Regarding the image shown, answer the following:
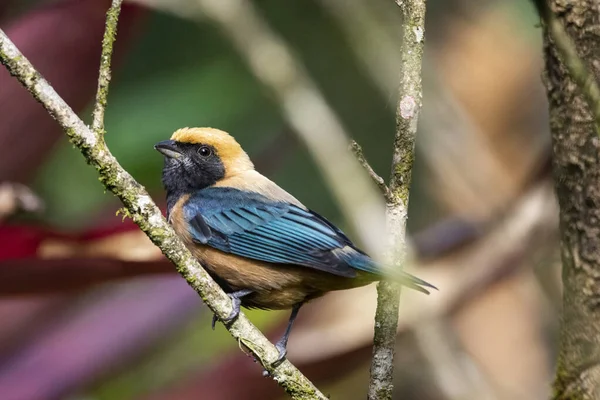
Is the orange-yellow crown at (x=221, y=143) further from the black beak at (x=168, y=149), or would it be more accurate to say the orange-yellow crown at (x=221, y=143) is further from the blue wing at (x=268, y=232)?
the blue wing at (x=268, y=232)

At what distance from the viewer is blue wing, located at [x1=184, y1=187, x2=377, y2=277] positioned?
3064 mm

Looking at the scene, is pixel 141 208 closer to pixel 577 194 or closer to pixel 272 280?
pixel 272 280

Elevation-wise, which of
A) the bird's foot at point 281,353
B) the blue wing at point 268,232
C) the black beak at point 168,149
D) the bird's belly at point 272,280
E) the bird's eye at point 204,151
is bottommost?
the bird's foot at point 281,353

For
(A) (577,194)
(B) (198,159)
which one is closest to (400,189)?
(A) (577,194)

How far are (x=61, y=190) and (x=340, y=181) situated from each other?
6.84ft

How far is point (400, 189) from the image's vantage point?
2.49 m

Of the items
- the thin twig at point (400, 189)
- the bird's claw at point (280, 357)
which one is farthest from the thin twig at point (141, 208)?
the thin twig at point (400, 189)

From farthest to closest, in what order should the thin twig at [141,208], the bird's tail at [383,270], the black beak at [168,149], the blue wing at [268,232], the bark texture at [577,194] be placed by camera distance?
the black beak at [168,149], the blue wing at [268,232], the bark texture at [577,194], the bird's tail at [383,270], the thin twig at [141,208]

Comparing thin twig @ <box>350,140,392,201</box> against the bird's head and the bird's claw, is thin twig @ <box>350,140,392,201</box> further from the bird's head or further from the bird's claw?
the bird's head

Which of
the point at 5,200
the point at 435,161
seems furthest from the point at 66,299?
the point at 435,161

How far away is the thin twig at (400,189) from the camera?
7.93ft

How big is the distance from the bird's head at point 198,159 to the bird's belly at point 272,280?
21.9 inches

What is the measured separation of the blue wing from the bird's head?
172mm

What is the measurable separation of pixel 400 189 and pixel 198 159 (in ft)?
4.83
